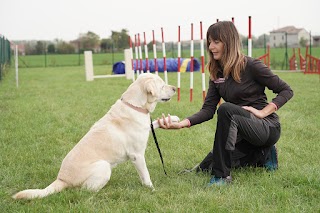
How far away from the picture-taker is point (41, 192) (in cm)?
334

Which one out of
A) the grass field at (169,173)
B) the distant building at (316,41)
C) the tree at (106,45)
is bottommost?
the grass field at (169,173)

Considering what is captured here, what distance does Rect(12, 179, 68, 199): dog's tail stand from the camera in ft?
10.7

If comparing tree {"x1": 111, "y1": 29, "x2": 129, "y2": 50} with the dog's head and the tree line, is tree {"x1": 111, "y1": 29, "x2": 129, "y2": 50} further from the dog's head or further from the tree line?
the dog's head

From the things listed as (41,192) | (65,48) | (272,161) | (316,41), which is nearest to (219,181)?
(272,161)

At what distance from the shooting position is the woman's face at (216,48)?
3.96m

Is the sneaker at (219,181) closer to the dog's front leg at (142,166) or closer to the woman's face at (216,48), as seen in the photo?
the dog's front leg at (142,166)

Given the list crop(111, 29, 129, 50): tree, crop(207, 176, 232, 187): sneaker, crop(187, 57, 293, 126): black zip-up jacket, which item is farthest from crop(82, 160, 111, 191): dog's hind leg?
crop(111, 29, 129, 50): tree

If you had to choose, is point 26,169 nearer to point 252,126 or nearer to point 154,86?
point 154,86

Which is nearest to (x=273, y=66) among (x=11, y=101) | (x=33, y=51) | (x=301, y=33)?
(x=11, y=101)

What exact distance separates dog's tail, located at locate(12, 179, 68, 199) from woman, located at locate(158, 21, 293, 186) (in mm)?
1132

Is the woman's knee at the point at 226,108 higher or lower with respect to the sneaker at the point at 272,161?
higher

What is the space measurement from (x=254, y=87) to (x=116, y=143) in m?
1.50

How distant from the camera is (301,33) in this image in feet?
267

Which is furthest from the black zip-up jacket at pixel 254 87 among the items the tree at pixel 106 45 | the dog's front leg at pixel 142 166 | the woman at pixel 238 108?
the tree at pixel 106 45
